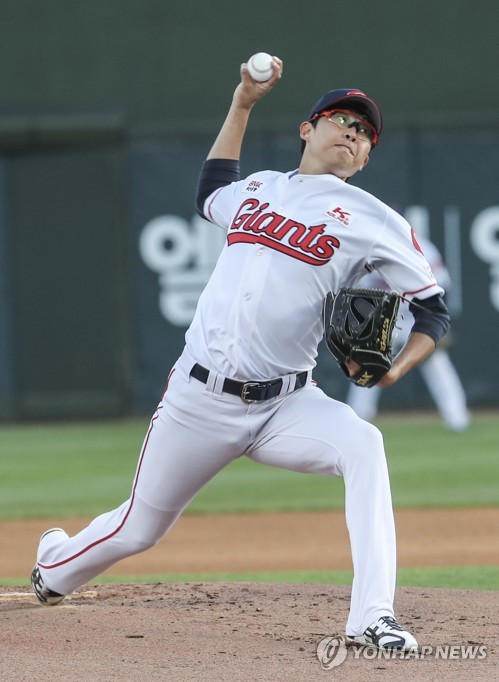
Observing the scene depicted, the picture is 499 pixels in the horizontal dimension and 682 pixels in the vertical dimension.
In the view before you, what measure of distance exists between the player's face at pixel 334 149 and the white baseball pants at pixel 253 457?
0.72 meters

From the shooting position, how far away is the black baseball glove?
373 cm

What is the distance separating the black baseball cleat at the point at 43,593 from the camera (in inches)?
172

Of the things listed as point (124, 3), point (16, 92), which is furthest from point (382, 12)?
point (16, 92)

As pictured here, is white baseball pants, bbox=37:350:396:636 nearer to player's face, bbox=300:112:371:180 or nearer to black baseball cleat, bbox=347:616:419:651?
black baseball cleat, bbox=347:616:419:651

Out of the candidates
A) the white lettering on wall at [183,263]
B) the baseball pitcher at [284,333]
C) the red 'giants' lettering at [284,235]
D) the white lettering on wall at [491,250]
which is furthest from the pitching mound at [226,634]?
the white lettering on wall at [491,250]

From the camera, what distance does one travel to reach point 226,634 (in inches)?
157

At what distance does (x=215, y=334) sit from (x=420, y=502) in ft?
14.0

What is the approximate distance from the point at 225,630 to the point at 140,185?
9.44m

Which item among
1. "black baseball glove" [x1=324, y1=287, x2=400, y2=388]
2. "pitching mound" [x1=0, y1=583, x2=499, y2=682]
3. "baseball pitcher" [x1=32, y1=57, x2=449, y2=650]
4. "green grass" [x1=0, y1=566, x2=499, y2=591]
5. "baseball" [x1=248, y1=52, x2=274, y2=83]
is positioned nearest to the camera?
"pitching mound" [x1=0, y1=583, x2=499, y2=682]

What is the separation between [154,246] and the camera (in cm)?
1302

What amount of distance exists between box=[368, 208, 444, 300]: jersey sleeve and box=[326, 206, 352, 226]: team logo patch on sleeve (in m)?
0.11

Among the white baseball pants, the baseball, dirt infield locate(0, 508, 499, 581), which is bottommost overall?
dirt infield locate(0, 508, 499, 581)

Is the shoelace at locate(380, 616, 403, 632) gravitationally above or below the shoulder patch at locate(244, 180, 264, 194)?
below

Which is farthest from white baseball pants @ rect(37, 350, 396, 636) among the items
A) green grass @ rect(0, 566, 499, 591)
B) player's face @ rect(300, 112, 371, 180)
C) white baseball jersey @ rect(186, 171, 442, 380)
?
green grass @ rect(0, 566, 499, 591)
